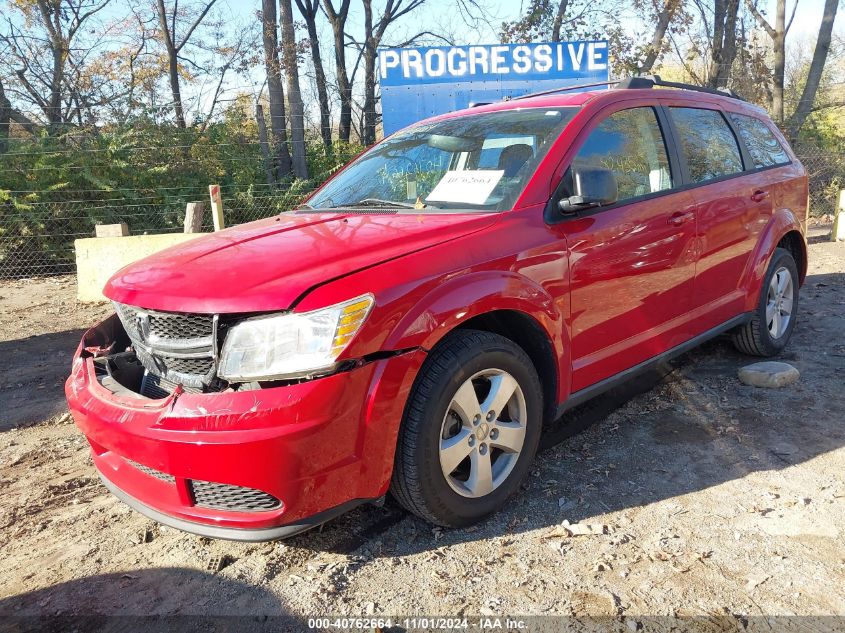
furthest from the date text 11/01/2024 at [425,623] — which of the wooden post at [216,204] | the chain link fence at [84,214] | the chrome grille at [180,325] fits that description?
the chain link fence at [84,214]

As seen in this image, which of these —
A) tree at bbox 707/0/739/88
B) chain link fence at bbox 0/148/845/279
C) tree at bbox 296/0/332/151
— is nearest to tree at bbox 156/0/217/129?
tree at bbox 296/0/332/151

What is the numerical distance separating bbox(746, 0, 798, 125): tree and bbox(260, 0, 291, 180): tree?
11806 mm

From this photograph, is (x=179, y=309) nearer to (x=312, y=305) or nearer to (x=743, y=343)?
(x=312, y=305)

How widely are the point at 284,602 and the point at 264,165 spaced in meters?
10.8

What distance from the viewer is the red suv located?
83.0 inches

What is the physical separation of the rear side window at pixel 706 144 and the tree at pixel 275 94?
9.62 m

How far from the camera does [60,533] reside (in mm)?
2758

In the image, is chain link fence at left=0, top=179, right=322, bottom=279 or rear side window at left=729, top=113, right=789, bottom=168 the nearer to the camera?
rear side window at left=729, top=113, right=789, bottom=168

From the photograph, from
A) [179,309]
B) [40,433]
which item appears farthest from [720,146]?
[40,433]

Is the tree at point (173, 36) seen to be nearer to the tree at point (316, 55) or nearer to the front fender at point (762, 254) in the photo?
the tree at point (316, 55)

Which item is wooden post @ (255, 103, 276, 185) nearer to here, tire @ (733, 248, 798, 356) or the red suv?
the red suv

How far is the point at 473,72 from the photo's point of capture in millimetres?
12258

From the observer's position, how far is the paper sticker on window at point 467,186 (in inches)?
115

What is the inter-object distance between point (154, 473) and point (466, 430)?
118cm
